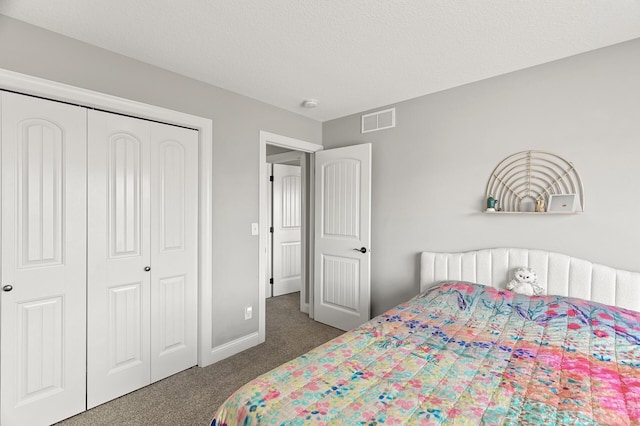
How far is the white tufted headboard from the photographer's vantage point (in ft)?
6.20

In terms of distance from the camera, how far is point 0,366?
169 cm

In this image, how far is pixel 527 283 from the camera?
7.08ft

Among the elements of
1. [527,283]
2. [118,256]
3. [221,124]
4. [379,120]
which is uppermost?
[379,120]

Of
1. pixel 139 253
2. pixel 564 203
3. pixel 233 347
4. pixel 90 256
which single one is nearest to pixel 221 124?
pixel 139 253

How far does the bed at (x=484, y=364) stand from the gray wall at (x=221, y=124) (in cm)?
150

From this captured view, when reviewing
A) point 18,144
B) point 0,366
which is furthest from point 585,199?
point 0,366

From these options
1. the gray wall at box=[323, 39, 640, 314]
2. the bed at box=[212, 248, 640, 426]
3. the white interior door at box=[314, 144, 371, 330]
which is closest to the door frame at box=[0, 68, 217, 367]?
the white interior door at box=[314, 144, 371, 330]

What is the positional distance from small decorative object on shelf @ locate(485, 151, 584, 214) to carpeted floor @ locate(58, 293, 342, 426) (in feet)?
7.03

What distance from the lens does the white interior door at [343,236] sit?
3131 millimetres

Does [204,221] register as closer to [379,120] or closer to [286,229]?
[379,120]

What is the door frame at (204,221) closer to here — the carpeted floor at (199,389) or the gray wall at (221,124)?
the gray wall at (221,124)

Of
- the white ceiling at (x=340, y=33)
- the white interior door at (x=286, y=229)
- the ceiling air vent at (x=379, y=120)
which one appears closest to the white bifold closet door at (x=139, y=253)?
the white ceiling at (x=340, y=33)

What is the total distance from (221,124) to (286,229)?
94.0 inches

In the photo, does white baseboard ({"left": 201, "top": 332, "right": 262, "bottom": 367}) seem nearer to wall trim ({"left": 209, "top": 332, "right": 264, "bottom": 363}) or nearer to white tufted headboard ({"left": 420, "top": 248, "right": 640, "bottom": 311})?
wall trim ({"left": 209, "top": 332, "right": 264, "bottom": 363})
